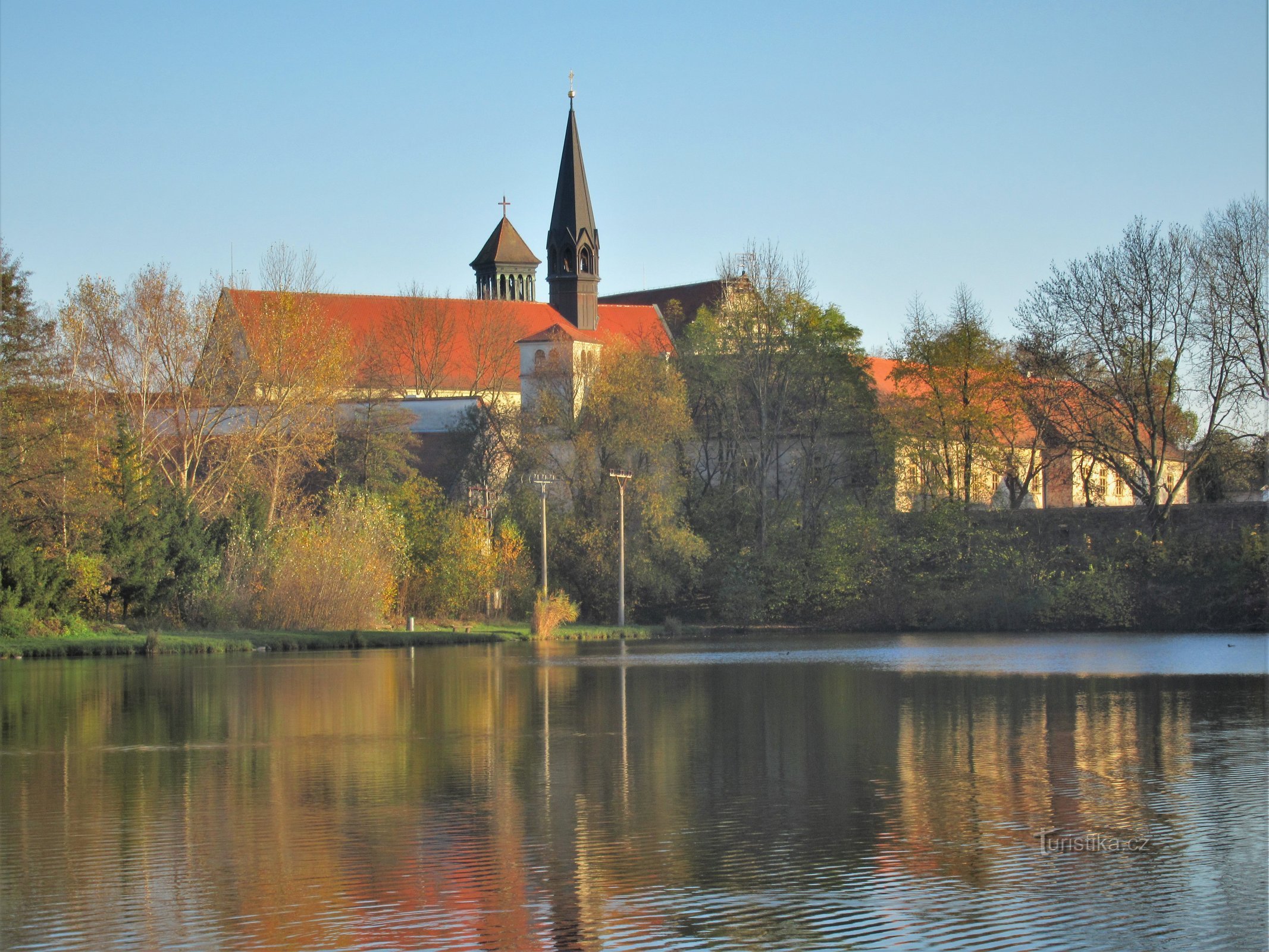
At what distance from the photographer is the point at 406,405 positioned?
67188 mm

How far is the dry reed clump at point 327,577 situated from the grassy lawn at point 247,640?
148 cm

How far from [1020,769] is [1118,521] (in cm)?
4116

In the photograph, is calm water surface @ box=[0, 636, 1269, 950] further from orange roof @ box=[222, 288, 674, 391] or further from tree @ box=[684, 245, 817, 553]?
orange roof @ box=[222, 288, 674, 391]

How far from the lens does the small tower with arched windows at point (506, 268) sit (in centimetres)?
9731

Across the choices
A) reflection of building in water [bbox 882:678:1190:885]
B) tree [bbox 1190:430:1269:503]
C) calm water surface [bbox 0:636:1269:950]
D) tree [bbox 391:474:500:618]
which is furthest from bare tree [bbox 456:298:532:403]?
reflection of building in water [bbox 882:678:1190:885]

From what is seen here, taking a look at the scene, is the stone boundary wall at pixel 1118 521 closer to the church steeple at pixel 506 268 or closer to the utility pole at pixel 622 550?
the utility pole at pixel 622 550

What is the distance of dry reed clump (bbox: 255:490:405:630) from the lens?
4303cm

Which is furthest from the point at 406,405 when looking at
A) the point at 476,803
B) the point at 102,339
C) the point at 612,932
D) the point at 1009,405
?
the point at 612,932

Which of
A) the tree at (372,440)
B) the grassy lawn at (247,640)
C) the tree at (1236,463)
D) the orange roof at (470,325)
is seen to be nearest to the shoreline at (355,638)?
the grassy lawn at (247,640)

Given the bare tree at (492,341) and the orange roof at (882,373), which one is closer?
the orange roof at (882,373)

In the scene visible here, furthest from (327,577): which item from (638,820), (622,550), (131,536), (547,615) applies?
(638,820)

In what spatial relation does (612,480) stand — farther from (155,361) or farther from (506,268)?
(506,268)

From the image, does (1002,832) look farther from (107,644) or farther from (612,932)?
(107,644)

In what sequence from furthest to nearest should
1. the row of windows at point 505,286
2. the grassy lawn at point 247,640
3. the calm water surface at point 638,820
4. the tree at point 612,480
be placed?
the row of windows at point 505,286 → the tree at point 612,480 → the grassy lawn at point 247,640 → the calm water surface at point 638,820
